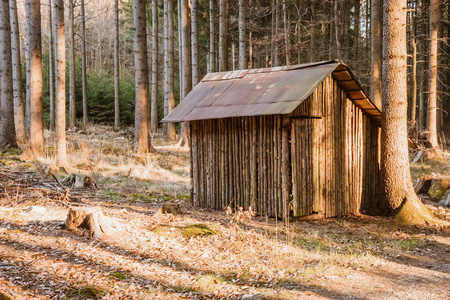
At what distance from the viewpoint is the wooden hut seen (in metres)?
8.95

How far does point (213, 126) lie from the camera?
402 inches

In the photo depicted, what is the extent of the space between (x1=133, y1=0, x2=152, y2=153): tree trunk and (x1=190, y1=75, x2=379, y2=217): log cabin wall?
18.7ft

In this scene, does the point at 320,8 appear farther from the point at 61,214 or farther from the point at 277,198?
the point at 61,214

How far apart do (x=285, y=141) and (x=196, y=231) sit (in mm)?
2839

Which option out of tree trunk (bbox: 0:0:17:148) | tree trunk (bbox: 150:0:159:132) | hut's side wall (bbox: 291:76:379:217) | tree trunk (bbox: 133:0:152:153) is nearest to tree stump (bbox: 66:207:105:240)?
hut's side wall (bbox: 291:76:379:217)

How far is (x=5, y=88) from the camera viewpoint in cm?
1460

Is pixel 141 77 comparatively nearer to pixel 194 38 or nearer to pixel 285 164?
pixel 194 38

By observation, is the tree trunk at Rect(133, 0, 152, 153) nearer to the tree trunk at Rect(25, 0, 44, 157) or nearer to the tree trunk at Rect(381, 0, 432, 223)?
the tree trunk at Rect(25, 0, 44, 157)

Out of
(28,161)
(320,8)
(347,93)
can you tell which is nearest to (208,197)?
(347,93)

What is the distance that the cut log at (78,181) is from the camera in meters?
11.2

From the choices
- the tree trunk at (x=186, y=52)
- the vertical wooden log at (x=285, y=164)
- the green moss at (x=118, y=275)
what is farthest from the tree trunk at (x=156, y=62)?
the green moss at (x=118, y=275)

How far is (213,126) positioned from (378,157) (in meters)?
4.67

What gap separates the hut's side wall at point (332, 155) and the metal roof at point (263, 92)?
0.40 meters

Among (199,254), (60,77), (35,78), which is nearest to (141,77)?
(60,77)
